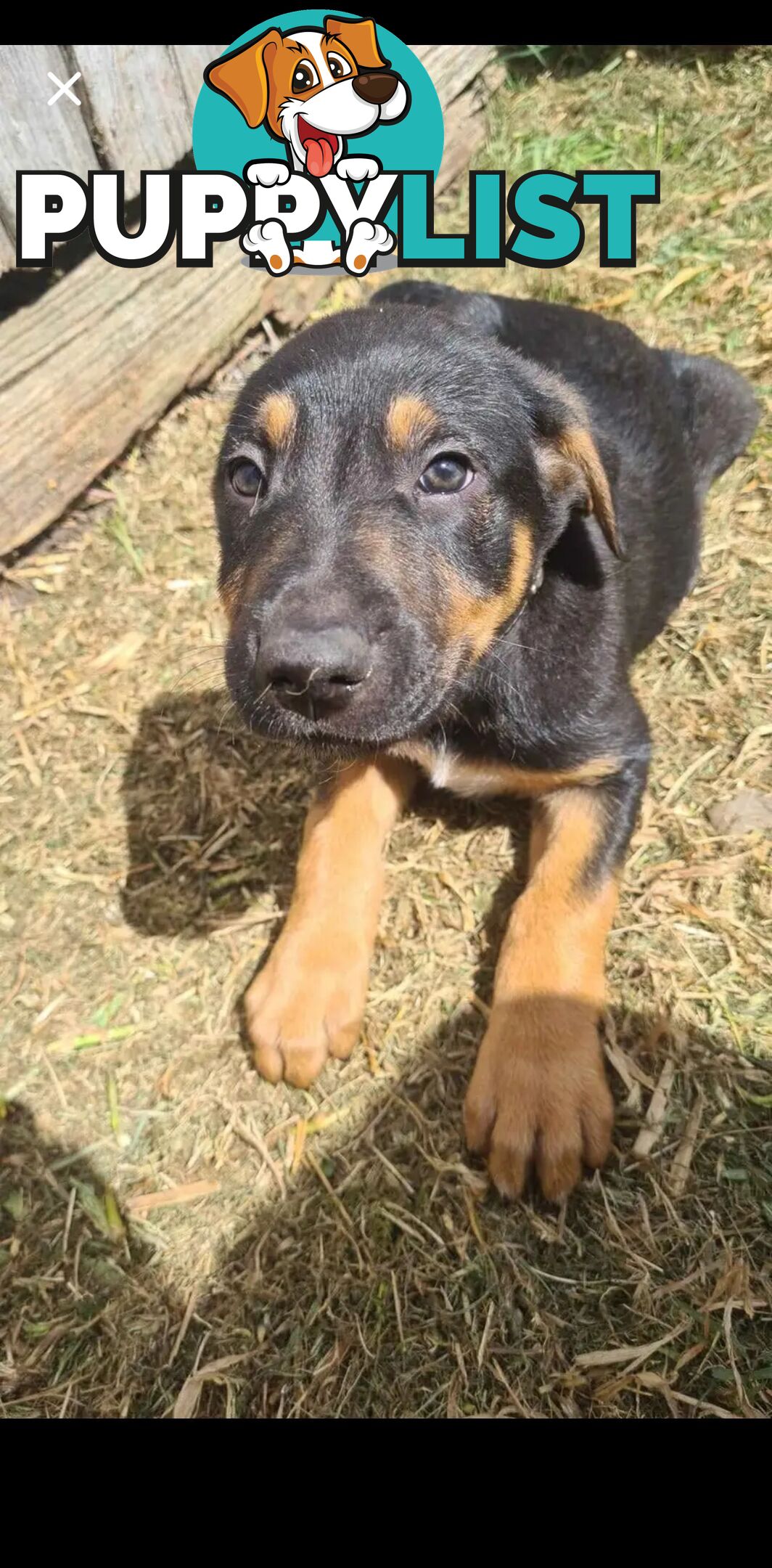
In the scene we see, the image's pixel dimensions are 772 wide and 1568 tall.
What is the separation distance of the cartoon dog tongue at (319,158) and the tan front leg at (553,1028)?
3.49 metres

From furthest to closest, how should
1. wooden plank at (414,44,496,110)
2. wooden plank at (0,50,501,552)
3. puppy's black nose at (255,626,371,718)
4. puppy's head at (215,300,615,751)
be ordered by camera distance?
1. wooden plank at (414,44,496,110)
2. wooden plank at (0,50,501,552)
3. puppy's head at (215,300,615,751)
4. puppy's black nose at (255,626,371,718)

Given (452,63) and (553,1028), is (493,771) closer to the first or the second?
(553,1028)

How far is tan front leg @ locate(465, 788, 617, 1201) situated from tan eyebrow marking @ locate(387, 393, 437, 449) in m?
1.32

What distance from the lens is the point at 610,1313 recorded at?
9.12ft

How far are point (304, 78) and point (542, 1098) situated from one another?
4.48 m

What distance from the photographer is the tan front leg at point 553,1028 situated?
2922 mm

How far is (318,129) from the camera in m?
4.81

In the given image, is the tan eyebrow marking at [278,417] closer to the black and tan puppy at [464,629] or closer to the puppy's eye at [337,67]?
the black and tan puppy at [464,629]

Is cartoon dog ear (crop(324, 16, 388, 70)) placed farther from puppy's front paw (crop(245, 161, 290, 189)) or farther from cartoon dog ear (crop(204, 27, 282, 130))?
puppy's front paw (crop(245, 161, 290, 189))

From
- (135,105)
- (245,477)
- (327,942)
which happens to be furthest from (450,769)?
(135,105)

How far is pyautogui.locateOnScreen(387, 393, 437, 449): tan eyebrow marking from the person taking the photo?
263 centimetres

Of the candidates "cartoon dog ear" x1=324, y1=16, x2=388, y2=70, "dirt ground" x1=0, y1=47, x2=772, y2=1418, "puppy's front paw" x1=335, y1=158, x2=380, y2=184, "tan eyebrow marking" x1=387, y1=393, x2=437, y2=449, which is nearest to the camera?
"tan eyebrow marking" x1=387, y1=393, x2=437, y2=449

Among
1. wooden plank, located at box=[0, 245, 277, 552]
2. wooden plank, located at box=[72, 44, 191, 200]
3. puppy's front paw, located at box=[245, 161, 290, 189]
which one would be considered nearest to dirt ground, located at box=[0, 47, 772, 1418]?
wooden plank, located at box=[0, 245, 277, 552]

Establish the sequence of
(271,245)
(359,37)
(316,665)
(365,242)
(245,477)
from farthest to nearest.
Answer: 1. (365,242)
2. (271,245)
3. (359,37)
4. (245,477)
5. (316,665)
